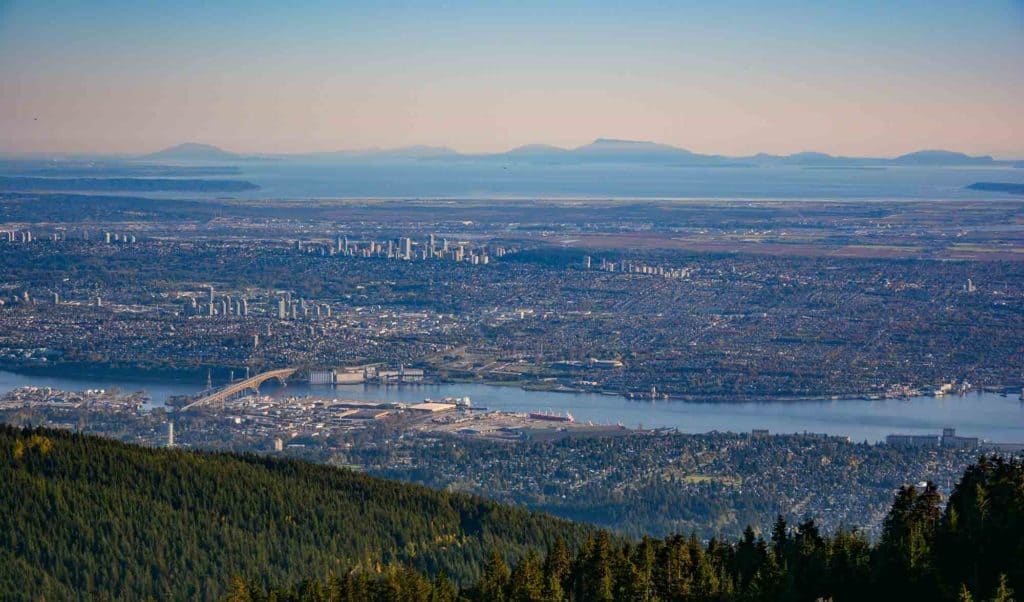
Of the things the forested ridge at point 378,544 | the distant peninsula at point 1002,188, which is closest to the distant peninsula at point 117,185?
the distant peninsula at point 1002,188

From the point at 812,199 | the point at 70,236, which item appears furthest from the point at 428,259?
the point at 812,199

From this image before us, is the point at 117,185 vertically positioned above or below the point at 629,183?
above

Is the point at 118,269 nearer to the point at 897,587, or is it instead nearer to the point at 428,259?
the point at 428,259

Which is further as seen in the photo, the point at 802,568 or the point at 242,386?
the point at 242,386

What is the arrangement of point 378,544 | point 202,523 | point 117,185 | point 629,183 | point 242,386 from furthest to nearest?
point 629,183 → point 117,185 → point 242,386 → point 378,544 → point 202,523

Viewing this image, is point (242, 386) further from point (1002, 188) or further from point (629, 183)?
point (629, 183)

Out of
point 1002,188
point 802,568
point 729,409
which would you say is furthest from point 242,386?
point 1002,188
